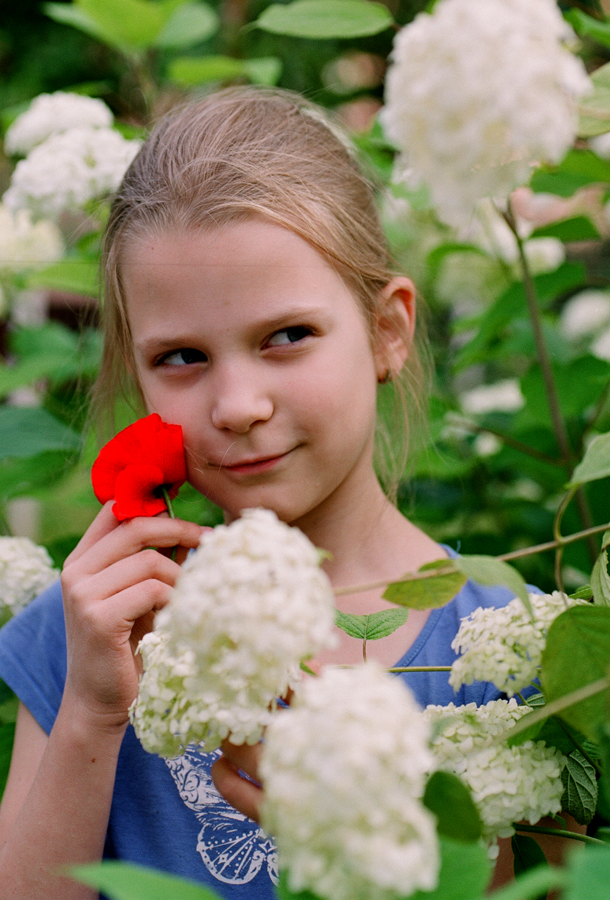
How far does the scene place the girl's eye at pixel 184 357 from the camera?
911 mm

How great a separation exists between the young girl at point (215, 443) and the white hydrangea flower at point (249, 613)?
0.33 m

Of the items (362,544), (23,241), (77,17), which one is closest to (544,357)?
(362,544)

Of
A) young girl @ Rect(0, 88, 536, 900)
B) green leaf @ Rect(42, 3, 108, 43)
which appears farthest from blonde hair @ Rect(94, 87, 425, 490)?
green leaf @ Rect(42, 3, 108, 43)

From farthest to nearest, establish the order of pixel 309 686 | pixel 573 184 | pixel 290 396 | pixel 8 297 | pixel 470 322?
pixel 8 297 < pixel 470 322 < pixel 573 184 < pixel 290 396 < pixel 309 686

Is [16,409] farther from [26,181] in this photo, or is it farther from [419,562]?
[419,562]

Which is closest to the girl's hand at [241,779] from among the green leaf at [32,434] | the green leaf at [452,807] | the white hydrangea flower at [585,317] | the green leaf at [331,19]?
the green leaf at [452,807]

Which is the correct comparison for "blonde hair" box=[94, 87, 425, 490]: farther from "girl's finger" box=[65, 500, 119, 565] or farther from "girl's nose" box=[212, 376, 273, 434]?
"girl's finger" box=[65, 500, 119, 565]

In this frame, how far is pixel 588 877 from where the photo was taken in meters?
0.33

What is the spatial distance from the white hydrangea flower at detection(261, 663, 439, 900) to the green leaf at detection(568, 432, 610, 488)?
21 cm

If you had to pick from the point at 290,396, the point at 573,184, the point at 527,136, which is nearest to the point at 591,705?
the point at 527,136

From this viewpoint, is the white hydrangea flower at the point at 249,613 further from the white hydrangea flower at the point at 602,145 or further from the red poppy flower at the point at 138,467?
the white hydrangea flower at the point at 602,145

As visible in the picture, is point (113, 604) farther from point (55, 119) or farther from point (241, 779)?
point (55, 119)

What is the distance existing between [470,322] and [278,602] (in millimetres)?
1385

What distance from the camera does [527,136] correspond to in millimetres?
421
